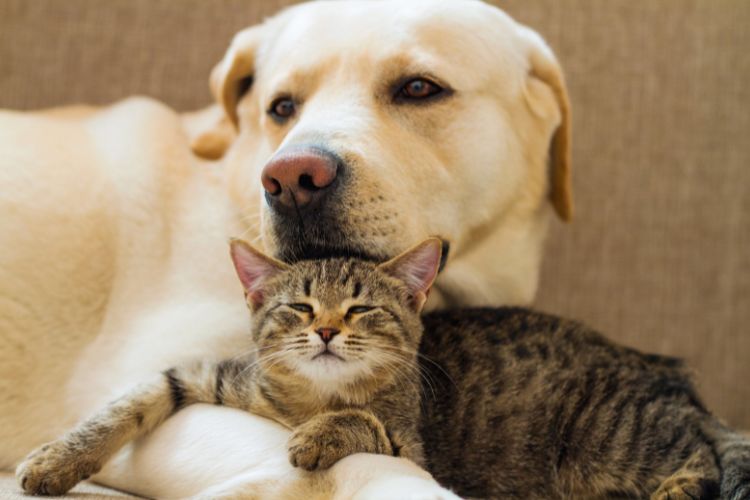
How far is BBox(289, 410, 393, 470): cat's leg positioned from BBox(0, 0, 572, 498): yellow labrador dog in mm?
131

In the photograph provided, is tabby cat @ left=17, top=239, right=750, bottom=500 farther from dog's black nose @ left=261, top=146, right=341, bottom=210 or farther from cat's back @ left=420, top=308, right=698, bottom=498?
dog's black nose @ left=261, top=146, right=341, bottom=210

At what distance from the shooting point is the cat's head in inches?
49.9

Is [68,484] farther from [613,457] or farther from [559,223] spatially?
[559,223]

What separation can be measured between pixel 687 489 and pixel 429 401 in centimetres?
40

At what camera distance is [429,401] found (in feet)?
4.60

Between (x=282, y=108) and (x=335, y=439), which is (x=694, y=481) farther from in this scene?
(x=282, y=108)

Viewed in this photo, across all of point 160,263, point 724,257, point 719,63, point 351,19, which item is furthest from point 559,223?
point 160,263

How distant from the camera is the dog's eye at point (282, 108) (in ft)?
5.52

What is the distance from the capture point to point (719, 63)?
2.28 meters

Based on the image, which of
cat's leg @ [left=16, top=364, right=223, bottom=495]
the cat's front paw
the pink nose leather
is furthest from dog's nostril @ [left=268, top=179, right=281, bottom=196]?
the cat's front paw


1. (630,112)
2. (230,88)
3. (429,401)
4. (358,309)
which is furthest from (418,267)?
(630,112)

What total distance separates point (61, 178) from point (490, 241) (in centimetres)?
88

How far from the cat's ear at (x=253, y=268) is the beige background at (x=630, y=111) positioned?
1.09 meters

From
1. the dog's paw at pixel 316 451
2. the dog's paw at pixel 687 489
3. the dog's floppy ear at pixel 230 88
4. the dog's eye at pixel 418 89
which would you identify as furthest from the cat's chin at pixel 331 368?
the dog's floppy ear at pixel 230 88
